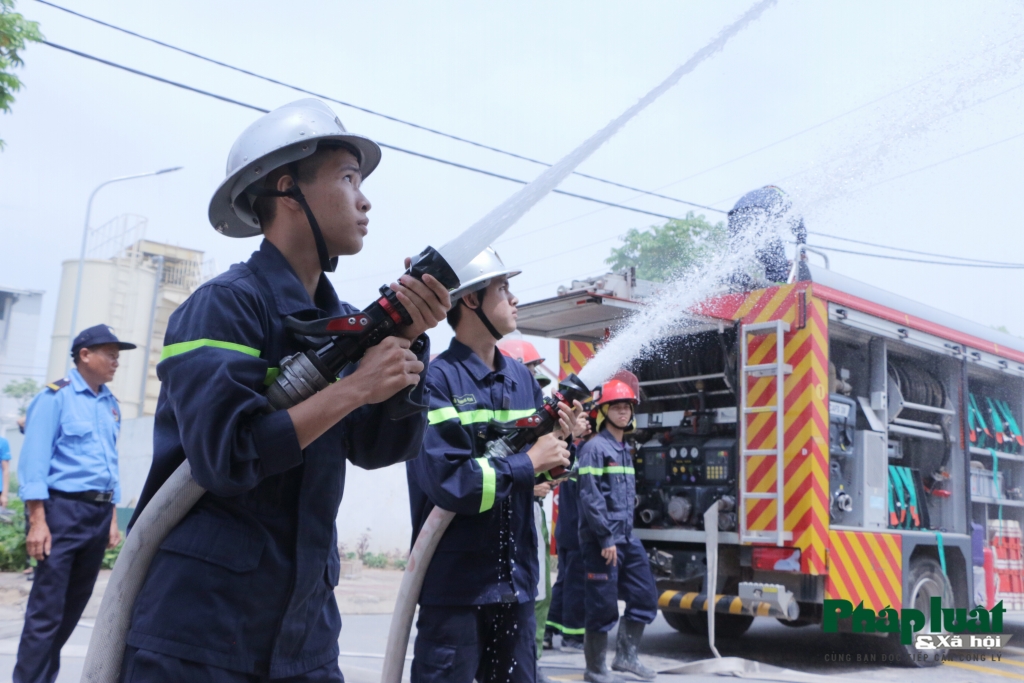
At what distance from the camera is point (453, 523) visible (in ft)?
10.9

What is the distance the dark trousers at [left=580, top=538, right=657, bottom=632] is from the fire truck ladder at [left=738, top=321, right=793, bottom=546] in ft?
2.69

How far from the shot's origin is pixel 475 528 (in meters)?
3.30

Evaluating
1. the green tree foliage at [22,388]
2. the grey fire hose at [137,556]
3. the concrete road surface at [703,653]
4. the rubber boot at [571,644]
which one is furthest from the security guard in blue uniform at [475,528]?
the green tree foliage at [22,388]

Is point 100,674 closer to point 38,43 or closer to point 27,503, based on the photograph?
point 27,503

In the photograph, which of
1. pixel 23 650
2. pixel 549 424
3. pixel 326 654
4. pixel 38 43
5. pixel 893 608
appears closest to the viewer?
pixel 326 654

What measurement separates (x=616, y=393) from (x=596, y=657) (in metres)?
1.89

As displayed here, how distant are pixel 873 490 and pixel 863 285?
1.69 m

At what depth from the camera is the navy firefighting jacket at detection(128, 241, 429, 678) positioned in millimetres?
1759

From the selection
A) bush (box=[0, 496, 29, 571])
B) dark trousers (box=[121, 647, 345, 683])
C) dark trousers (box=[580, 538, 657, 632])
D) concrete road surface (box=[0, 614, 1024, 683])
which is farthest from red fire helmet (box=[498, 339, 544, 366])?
bush (box=[0, 496, 29, 571])

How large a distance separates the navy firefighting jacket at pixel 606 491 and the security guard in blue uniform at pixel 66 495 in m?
3.09

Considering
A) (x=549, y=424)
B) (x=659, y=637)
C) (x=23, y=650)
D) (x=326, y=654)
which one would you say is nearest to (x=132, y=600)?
(x=326, y=654)

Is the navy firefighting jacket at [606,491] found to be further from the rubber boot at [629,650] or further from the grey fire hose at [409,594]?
the grey fire hose at [409,594]

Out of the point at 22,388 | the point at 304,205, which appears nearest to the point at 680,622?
the point at 304,205

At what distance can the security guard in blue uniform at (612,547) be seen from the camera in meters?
6.34
